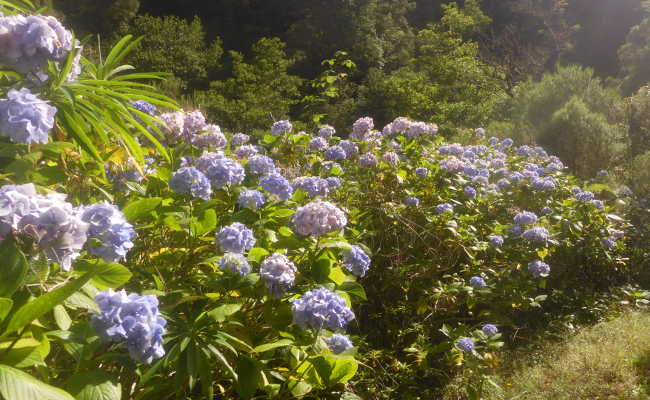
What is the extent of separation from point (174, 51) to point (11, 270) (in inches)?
557

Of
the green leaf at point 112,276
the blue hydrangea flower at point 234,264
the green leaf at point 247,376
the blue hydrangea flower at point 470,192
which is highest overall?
the green leaf at point 112,276

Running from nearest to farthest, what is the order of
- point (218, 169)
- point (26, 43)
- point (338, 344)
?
point (26, 43) → point (338, 344) → point (218, 169)

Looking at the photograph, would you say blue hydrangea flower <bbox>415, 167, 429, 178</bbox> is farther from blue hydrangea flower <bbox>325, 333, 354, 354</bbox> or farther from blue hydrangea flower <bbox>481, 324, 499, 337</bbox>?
blue hydrangea flower <bbox>325, 333, 354, 354</bbox>

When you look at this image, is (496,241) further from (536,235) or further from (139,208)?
(139,208)

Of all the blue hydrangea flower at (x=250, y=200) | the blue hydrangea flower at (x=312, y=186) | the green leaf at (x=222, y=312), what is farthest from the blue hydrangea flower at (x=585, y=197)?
the green leaf at (x=222, y=312)

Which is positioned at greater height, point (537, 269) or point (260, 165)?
point (260, 165)

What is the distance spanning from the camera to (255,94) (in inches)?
440

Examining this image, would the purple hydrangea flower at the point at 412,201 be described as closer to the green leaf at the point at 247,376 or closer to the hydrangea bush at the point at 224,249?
the hydrangea bush at the point at 224,249

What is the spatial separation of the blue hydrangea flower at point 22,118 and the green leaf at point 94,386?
53 centimetres

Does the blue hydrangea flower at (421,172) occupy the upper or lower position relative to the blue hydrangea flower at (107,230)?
lower

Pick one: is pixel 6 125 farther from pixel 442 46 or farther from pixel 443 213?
pixel 442 46

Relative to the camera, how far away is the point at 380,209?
332 centimetres

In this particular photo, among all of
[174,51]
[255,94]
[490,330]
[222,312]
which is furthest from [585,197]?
[174,51]

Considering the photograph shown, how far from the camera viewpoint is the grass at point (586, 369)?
2.56 m
